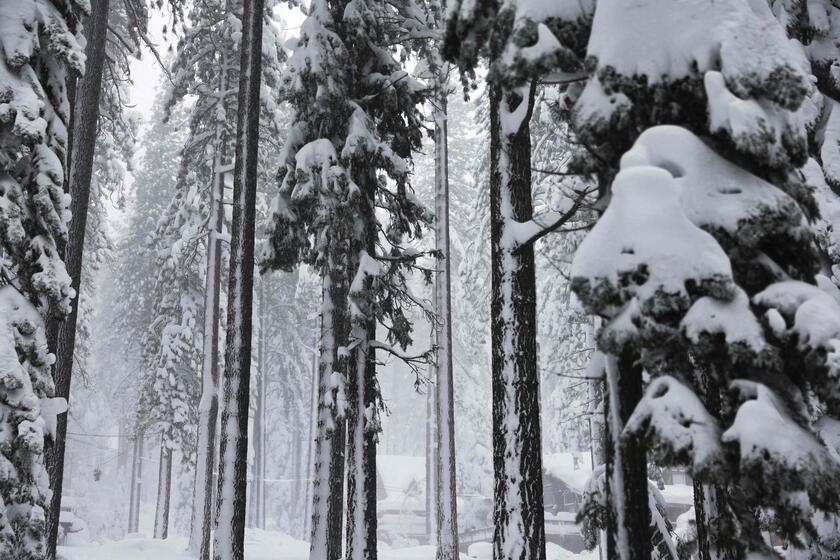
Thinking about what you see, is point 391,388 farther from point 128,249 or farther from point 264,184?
point 264,184

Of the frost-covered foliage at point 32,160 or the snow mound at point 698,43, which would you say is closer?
the snow mound at point 698,43

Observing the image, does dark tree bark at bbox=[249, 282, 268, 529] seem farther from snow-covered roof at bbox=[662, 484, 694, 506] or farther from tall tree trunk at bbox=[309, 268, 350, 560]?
tall tree trunk at bbox=[309, 268, 350, 560]

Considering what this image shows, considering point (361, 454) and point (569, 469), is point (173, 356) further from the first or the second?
point (569, 469)

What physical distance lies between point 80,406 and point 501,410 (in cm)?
4261

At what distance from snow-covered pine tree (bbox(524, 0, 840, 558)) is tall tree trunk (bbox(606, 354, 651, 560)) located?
519 millimetres

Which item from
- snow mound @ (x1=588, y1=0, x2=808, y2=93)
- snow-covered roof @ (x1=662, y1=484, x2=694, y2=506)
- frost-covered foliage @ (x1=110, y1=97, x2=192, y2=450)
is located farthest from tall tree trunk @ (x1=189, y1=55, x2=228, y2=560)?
snow-covered roof @ (x1=662, y1=484, x2=694, y2=506)

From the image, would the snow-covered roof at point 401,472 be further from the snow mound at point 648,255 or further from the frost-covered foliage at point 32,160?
the snow mound at point 648,255

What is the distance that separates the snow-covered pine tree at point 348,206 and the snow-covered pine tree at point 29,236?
3.96 metres

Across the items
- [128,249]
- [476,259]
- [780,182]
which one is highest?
[128,249]

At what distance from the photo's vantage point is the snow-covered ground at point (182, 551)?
61.1 feet

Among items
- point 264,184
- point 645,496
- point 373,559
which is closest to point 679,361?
point 645,496

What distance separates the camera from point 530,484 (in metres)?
6.76

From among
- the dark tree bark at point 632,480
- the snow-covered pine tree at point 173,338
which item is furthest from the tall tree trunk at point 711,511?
the snow-covered pine tree at point 173,338

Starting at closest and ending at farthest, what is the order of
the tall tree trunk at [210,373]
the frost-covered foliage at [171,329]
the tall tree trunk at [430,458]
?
the tall tree trunk at [210,373] → the frost-covered foliage at [171,329] → the tall tree trunk at [430,458]
